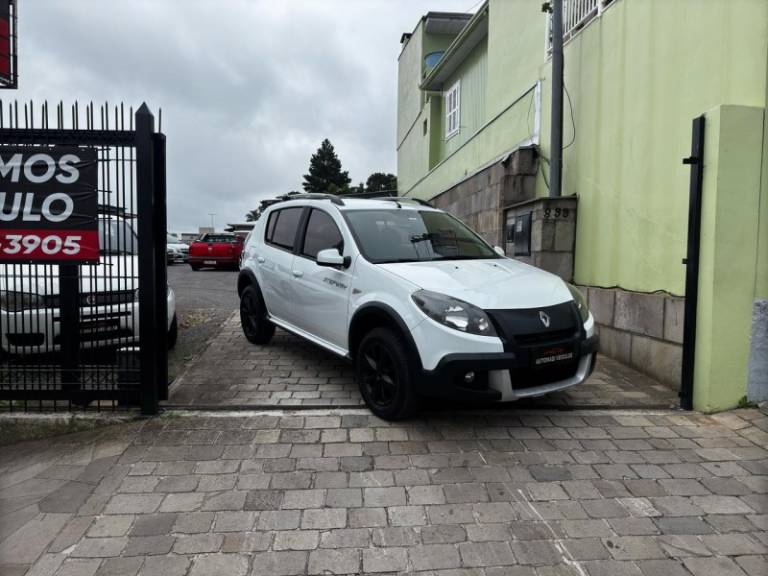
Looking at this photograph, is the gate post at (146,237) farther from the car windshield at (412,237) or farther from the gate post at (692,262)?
the gate post at (692,262)

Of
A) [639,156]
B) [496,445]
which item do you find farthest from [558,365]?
[639,156]

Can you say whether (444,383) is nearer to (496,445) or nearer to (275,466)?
(496,445)

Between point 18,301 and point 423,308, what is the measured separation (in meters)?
3.21

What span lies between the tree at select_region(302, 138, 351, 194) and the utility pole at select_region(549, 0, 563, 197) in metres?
64.3

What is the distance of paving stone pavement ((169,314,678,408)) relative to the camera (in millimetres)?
4441

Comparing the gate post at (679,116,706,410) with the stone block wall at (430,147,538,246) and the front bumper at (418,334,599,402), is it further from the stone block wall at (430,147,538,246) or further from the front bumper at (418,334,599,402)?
the stone block wall at (430,147,538,246)

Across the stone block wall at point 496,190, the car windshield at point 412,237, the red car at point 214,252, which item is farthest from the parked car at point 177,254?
the car windshield at point 412,237

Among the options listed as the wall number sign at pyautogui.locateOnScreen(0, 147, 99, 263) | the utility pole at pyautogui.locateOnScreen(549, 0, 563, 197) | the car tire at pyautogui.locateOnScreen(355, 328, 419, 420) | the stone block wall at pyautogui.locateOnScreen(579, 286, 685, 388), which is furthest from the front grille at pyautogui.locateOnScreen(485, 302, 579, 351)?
the utility pole at pyautogui.locateOnScreen(549, 0, 563, 197)

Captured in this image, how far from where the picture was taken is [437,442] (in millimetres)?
3617

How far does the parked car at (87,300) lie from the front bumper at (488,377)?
241cm

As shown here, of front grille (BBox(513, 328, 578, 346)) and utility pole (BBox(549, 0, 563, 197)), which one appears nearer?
front grille (BBox(513, 328, 578, 346))

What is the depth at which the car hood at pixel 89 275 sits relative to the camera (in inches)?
156

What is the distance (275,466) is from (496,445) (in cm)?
149

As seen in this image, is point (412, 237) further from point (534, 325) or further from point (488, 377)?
point (488, 377)
